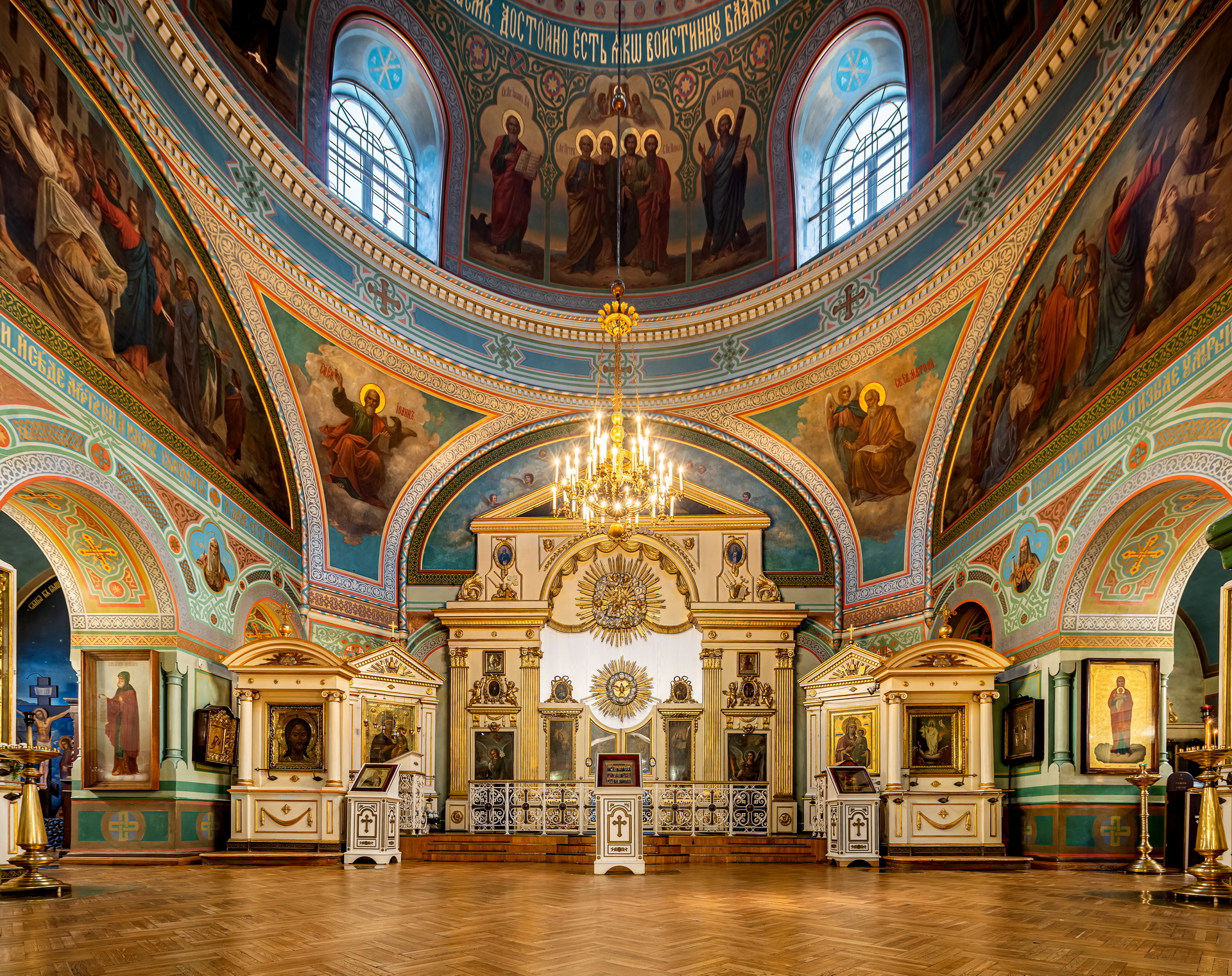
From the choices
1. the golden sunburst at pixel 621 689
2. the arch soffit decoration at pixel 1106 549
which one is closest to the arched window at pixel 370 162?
the golden sunburst at pixel 621 689

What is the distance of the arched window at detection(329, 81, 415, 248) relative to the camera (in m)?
16.8

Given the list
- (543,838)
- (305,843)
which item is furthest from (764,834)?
(305,843)

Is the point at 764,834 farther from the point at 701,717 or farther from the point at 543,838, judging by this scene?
the point at 543,838

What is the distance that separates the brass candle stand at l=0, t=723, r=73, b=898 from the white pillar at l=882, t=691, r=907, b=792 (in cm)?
998

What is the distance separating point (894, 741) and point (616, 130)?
11967 mm

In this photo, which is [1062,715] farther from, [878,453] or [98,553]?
[98,553]

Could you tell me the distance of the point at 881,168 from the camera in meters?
16.9

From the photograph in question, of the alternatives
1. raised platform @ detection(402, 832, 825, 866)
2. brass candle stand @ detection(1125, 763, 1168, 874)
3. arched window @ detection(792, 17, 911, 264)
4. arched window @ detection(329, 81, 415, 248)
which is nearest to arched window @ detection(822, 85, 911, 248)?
arched window @ detection(792, 17, 911, 264)

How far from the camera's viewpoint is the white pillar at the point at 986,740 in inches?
518

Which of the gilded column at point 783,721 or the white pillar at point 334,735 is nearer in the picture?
the white pillar at point 334,735

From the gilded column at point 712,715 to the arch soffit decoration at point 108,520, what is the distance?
8616 mm

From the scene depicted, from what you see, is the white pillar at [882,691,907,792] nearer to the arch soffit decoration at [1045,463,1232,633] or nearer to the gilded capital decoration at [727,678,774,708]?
the arch soffit decoration at [1045,463,1232,633]

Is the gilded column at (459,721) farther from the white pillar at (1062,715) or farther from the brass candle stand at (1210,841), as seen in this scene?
the brass candle stand at (1210,841)

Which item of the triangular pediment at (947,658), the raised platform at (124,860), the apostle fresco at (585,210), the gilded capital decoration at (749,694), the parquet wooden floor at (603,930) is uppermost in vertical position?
the apostle fresco at (585,210)
